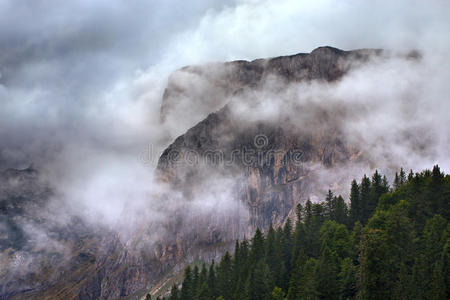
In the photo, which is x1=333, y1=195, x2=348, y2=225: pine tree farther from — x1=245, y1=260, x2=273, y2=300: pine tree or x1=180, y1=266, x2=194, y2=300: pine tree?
x1=180, y1=266, x2=194, y2=300: pine tree

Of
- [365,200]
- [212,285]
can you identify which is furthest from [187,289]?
[365,200]

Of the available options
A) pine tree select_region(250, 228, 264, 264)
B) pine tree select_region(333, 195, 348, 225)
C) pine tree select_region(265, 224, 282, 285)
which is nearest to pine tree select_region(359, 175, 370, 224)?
pine tree select_region(333, 195, 348, 225)

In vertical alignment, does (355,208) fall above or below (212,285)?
above

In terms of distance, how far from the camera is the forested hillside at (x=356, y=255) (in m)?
81.7

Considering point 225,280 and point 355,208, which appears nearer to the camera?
point 225,280

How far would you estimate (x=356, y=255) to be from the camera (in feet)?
328

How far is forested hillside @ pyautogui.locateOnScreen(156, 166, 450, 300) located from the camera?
81650mm

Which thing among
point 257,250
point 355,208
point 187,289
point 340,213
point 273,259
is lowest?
point 187,289

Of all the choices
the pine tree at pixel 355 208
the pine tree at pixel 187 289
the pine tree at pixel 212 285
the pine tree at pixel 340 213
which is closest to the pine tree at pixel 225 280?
the pine tree at pixel 212 285

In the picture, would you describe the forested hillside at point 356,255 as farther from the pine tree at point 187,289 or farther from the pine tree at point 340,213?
the pine tree at point 187,289

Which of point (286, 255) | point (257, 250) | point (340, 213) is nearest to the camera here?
point (286, 255)

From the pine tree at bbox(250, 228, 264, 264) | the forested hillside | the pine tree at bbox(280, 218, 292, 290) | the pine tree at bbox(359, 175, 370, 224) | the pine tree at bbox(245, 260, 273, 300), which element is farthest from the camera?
the pine tree at bbox(359, 175, 370, 224)

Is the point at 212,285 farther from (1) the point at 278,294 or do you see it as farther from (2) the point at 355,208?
(2) the point at 355,208

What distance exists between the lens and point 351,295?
90.1 meters
